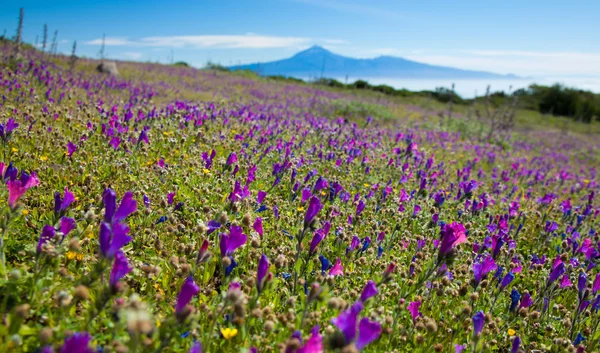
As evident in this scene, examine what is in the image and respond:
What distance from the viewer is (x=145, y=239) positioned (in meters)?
3.43

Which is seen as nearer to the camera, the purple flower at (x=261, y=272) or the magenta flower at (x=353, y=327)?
the magenta flower at (x=353, y=327)

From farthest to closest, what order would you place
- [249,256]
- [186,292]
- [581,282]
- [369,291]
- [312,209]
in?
[249,256]
[581,282]
[312,209]
[369,291]
[186,292]

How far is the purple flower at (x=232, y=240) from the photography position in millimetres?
2516

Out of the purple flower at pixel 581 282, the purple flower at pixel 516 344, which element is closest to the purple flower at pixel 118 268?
the purple flower at pixel 516 344

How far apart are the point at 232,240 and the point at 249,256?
766 millimetres

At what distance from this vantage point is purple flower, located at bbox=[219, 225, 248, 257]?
252cm

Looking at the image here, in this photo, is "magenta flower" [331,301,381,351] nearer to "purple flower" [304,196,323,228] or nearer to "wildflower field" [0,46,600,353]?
"wildflower field" [0,46,600,353]

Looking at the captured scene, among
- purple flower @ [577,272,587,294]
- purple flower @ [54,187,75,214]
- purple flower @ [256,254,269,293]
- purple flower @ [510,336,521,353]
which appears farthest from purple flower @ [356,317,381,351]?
purple flower @ [577,272,587,294]

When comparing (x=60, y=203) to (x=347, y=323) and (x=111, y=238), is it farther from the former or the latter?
(x=347, y=323)

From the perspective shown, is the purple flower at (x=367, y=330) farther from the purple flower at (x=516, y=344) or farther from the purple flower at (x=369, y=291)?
the purple flower at (x=516, y=344)

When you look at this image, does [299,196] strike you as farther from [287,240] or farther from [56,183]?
[56,183]

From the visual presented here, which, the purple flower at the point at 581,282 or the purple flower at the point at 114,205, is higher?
the purple flower at the point at 114,205

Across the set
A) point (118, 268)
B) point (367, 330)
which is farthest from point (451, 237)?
point (118, 268)

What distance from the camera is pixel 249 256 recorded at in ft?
10.8
